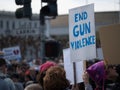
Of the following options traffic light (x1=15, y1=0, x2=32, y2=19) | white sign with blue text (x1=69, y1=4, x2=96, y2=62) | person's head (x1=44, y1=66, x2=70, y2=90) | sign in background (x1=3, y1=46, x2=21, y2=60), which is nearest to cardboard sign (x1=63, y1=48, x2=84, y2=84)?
white sign with blue text (x1=69, y1=4, x2=96, y2=62)

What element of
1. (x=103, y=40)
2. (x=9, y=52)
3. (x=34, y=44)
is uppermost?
(x=103, y=40)

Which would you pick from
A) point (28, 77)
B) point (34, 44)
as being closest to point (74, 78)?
point (28, 77)

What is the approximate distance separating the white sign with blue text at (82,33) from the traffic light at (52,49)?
7222 mm

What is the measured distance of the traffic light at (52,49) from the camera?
14.6 metres

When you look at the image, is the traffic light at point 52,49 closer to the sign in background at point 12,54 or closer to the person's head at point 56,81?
the sign in background at point 12,54

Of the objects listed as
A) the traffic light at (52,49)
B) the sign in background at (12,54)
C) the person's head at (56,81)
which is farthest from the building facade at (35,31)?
the person's head at (56,81)

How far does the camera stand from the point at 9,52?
77.7 ft

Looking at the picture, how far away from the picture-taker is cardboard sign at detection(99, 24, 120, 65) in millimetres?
6375

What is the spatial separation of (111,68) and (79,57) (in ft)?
2.76

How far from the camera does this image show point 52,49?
14992 millimetres

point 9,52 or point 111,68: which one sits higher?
point 111,68

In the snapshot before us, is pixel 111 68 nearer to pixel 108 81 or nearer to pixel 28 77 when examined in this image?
pixel 108 81

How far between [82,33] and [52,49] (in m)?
7.84

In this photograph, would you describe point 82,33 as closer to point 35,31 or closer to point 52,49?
point 52,49
